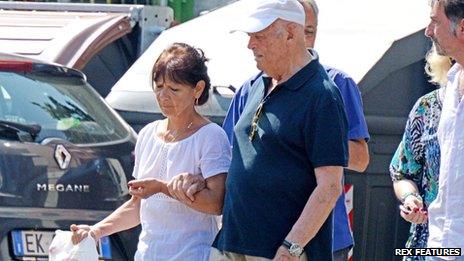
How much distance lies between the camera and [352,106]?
4.66 metres

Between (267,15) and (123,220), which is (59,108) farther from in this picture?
(267,15)

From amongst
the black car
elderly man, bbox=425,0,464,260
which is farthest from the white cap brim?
the black car

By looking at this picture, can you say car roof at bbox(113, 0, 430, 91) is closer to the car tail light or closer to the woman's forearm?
the car tail light

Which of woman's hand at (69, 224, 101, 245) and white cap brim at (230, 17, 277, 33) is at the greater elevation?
white cap brim at (230, 17, 277, 33)

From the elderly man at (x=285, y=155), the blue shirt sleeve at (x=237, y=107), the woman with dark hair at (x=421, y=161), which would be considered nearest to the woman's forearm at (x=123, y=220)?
the blue shirt sleeve at (x=237, y=107)

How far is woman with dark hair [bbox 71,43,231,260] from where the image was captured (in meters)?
4.11

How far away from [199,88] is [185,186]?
42 cm

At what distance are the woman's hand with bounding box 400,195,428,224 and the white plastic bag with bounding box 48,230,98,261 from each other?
1202 mm

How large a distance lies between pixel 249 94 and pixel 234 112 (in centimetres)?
18

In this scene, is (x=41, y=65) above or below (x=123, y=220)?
below

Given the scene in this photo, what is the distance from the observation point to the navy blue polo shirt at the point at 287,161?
380cm

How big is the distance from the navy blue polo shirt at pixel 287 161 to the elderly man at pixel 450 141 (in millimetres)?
345

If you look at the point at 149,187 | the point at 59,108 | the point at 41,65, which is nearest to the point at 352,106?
the point at 149,187

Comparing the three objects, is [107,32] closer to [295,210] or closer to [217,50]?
[217,50]
